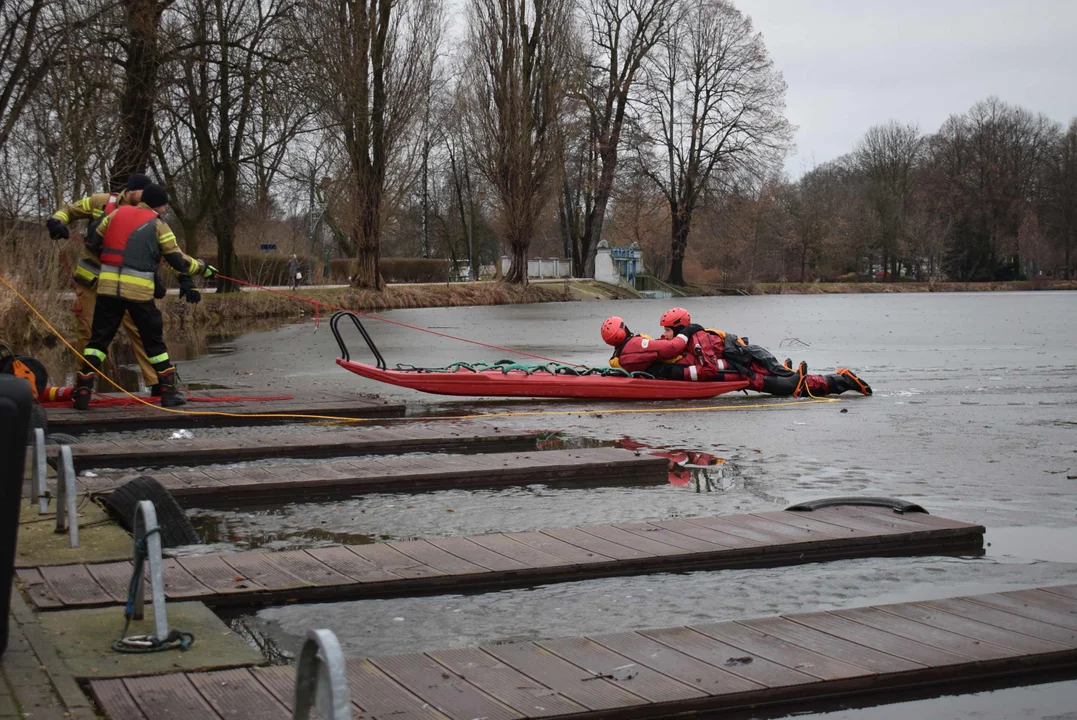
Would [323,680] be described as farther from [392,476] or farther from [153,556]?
[392,476]

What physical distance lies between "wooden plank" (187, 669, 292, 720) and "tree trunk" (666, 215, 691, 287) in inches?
2483

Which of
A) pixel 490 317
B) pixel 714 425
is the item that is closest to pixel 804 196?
pixel 490 317

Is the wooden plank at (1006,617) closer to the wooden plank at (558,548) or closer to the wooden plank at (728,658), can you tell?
the wooden plank at (728,658)

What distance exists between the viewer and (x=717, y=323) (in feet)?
115

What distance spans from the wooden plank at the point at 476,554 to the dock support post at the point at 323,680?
289cm

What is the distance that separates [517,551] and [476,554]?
227mm

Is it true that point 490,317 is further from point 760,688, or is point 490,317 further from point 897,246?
point 897,246

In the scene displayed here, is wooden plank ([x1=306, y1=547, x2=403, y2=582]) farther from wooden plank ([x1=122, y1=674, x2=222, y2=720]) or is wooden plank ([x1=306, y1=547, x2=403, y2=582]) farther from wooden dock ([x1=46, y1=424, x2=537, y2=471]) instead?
wooden dock ([x1=46, y1=424, x2=537, y2=471])

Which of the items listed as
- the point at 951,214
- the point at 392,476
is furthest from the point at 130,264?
the point at 951,214

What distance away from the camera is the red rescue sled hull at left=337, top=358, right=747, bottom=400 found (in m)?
13.6

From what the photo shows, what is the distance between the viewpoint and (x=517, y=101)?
160 feet

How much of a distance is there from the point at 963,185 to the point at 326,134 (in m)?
62.7

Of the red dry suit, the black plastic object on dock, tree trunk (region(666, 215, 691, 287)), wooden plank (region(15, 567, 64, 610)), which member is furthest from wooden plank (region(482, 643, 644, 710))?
tree trunk (region(666, 215, 691, 287))

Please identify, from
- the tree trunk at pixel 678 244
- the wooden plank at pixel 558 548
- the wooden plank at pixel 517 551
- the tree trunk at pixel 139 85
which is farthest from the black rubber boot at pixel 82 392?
the tree trunk at pixel 678 244
